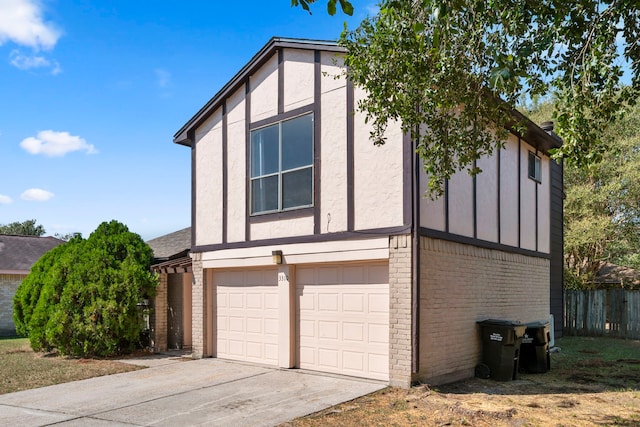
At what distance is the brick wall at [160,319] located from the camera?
14.4 metres

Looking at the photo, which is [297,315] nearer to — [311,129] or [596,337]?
[311,129]

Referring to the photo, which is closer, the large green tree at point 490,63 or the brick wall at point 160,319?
the large green tree at point 490,63

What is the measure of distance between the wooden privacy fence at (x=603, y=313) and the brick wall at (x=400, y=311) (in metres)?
13.7

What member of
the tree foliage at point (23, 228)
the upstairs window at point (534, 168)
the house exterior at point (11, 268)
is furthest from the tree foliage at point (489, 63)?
the tree foliage at point (23, 228)

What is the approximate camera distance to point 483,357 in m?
11.1

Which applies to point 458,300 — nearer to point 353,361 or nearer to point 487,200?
point 353,361

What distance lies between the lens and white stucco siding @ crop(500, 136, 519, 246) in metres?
12.8

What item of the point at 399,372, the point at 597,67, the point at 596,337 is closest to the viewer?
the point at 597,67

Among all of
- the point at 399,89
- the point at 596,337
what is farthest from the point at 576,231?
the point at 399,89

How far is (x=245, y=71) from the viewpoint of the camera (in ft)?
40.5

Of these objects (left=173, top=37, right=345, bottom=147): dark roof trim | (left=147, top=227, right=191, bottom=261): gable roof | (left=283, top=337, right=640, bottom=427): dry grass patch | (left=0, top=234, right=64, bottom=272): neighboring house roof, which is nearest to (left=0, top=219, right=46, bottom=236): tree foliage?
(left=0, top=234, right=64, bottom=272): neighboring house roof

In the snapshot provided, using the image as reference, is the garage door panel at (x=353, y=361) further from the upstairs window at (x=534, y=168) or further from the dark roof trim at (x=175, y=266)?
the upstairs window at (x=534, y=168)

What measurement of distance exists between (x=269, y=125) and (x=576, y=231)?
18.5 meters

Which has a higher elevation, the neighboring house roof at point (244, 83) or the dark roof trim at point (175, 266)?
the neighboring house roof at point (244, 83)
